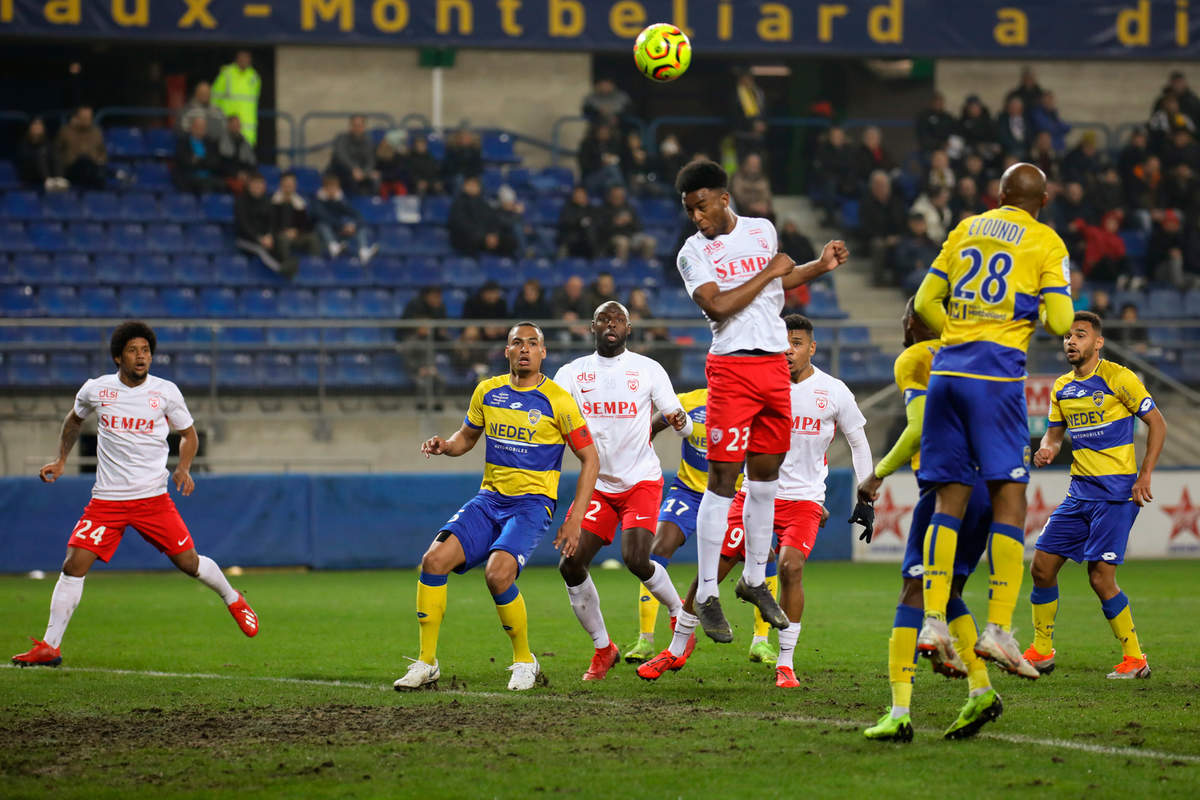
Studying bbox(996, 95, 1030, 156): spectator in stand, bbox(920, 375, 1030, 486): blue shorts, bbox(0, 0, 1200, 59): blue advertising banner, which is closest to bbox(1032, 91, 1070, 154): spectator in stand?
bbox(996, 95, 1030, 156): spectator in stand

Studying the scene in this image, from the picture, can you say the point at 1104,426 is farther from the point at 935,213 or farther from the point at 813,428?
the point at 935,213

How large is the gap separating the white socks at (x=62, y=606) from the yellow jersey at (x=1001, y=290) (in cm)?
642

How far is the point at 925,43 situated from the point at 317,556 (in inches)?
557

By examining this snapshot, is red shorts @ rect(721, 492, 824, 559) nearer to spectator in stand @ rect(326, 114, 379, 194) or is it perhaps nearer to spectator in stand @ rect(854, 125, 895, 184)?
spectator in stand @ rect(326, 114, 379, 194)

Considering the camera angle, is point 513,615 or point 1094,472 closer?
point 513,615

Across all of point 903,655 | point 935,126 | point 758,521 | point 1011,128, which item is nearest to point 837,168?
point 935,126

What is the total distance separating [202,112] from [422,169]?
3.47 metres

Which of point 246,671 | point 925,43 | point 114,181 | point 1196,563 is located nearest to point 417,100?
point 114,181

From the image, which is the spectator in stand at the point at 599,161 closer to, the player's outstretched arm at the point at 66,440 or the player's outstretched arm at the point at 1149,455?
the player's outstretched arm at the point at 66,440

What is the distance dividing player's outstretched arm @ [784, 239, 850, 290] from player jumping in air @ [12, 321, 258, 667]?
190 inches

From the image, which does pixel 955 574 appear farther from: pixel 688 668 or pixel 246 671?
pixel 246 671

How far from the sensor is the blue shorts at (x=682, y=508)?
10.5 meters

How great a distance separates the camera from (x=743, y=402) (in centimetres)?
793

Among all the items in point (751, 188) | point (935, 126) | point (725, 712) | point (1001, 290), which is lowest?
point (725, 712)
